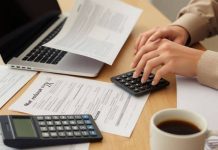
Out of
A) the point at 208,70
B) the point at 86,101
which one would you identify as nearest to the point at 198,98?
the point at 208,70

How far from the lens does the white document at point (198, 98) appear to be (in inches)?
32.3

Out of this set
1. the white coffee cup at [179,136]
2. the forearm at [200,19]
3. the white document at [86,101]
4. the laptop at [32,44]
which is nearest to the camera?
the white coffee cup at [179,136]

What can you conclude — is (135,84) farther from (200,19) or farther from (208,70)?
(200,19)

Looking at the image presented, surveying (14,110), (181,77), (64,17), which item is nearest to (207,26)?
(181,77)

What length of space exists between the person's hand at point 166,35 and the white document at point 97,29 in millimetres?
56

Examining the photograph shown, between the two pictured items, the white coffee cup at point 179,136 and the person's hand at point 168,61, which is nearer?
the white coffee cup at point 179,136

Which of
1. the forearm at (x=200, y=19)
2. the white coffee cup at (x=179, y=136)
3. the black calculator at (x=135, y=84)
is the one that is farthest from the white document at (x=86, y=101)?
the forearm at (x=200, y=19)

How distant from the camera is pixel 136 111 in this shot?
0.84 metres

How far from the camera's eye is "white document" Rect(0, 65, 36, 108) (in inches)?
36.0

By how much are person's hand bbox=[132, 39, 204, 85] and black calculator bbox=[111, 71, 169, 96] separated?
11 millimetres

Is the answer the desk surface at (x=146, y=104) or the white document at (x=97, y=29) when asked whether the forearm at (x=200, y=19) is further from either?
the white document at (x=97, y=29)

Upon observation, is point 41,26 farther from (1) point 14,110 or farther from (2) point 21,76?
(1) point 14,110

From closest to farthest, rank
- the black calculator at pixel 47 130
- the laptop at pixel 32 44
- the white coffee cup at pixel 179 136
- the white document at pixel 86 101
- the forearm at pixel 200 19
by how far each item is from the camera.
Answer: the white coffee cup at pixel 179 136
the black calculator at pixel 47 130
the white document at pixel 86 101
the laptop at pixel 32 44
the forearm at pixel 200 19

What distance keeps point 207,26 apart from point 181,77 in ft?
0.97
